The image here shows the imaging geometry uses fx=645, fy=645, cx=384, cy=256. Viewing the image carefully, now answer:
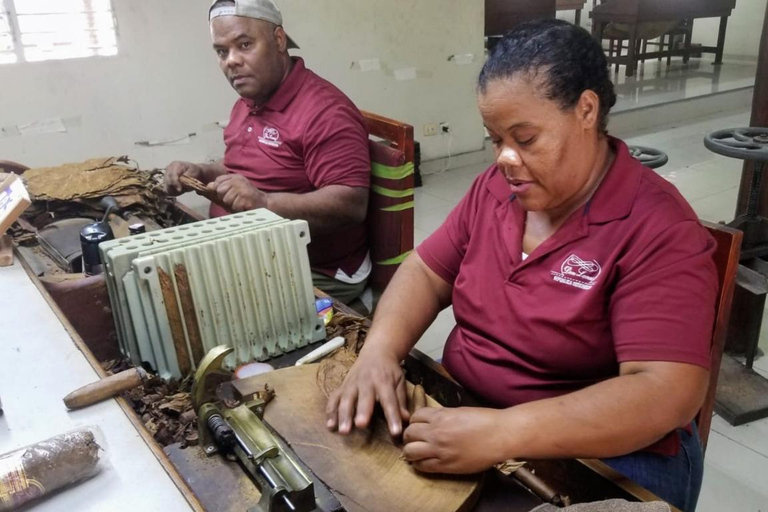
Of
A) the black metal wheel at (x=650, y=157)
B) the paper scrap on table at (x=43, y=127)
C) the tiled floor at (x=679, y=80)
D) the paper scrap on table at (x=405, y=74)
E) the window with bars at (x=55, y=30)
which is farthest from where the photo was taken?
the tiled floor at (x=679, y=80)

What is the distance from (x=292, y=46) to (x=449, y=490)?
1.64 m

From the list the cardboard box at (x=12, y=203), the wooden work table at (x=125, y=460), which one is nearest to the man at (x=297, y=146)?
the cardboard box at (x=12, y=203)

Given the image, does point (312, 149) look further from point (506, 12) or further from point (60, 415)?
point (506, 12)

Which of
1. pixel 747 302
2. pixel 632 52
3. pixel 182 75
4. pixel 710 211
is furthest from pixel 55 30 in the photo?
pixel 632 52

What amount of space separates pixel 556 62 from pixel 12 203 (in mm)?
1133

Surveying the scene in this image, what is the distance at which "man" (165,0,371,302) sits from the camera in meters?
1.75

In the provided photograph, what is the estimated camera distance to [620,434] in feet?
2.83

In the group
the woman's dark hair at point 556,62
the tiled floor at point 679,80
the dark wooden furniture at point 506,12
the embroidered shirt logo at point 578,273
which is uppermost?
the woman's dark hair at point 556,62

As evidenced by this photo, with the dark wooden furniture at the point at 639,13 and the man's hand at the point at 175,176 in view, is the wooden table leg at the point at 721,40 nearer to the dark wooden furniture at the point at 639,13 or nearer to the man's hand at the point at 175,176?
the dark wooden furniture at the point at 639,13

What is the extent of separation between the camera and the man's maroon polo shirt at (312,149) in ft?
5.84

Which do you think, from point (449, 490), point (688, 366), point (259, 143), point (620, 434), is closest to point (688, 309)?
point (688, 366)

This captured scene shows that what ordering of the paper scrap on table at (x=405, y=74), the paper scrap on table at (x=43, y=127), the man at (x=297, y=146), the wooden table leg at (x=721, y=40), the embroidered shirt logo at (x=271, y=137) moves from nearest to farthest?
the man at (x=297, y=146) < the embroidered shirt logo at (x=271, y=137) < the paper scrap on table at (x=43, y=127) < the paper scrap on table at (x=405, y=74) < the wooden table leg at (x=721, y=40)

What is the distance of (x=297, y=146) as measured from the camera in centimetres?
186

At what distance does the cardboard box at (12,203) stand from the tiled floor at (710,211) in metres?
1.50
